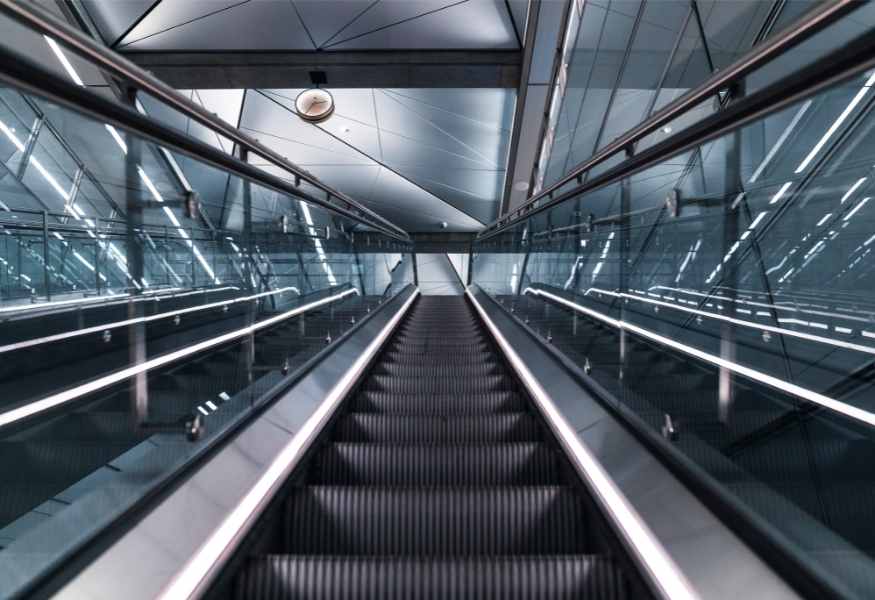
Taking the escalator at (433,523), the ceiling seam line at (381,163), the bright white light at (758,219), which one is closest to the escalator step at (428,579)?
the escalator at (433,523)

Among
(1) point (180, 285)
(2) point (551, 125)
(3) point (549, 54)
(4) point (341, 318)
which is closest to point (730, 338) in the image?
(1) point (180, 285)

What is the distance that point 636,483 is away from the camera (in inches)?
76.3

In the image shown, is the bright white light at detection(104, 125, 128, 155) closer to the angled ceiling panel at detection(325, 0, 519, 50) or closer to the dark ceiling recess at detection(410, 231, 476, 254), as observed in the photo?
the angled ceiling panel at detection(325, 0, 519, 50)

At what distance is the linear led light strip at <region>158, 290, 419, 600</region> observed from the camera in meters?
1.58

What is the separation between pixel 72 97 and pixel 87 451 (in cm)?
106

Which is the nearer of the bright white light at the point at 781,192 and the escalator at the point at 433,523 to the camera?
the escalator at the point at 433,523

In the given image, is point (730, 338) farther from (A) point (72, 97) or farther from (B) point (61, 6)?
(B) point (61, 6)

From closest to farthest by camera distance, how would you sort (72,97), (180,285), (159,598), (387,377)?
(72,97)
(159,598)
(180,285)
(387,377)

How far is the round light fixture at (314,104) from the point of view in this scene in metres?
13.0

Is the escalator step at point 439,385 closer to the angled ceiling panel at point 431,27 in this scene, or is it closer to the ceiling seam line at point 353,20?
the angled ceiling panel at point 431,27

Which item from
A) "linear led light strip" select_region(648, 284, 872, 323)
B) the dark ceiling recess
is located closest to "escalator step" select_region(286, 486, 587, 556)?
"linear led light strip" select_region(648, 284, 872, 323)

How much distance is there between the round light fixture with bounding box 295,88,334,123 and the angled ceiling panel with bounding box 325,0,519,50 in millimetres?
2145

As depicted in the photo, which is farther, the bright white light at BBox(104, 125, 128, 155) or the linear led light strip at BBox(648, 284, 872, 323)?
the linear led light strip at BBox(648, 284, 872, 323)

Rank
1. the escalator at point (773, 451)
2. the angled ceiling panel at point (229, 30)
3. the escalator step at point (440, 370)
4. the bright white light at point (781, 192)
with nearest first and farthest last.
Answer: the escalator at point (773, 451)
the bright white light at point (781, 192)
the escalator step at point (440, 370)
the angled ceiling panel at point (229, 30)
